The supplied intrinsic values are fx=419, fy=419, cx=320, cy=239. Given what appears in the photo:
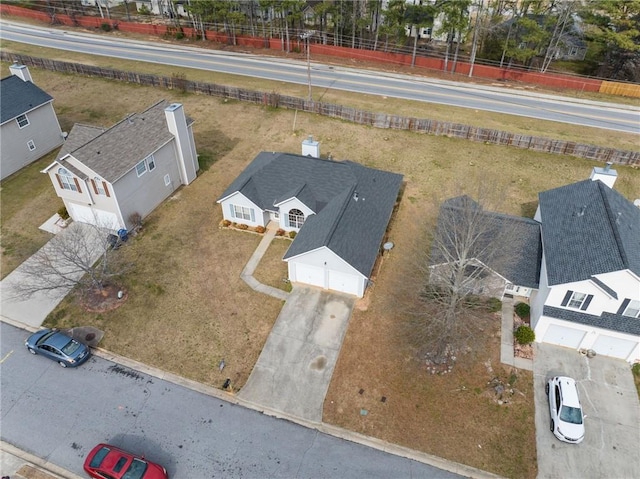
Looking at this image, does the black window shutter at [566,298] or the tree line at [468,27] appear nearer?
the black window shutter at [566,298]

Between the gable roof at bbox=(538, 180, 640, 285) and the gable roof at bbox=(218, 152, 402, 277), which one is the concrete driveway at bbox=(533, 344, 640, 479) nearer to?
the gable roof at bbox=(538, 180, 640, 285)

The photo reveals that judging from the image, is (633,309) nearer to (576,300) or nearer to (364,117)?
(576,300)

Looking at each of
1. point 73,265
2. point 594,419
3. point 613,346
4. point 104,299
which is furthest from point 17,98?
point 613,346

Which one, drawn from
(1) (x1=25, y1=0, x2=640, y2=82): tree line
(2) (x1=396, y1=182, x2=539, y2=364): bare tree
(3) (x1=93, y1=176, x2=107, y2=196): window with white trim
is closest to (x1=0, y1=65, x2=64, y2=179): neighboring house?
(3) (x1=93, y1=176, x2=107, y2=196): window with white trim

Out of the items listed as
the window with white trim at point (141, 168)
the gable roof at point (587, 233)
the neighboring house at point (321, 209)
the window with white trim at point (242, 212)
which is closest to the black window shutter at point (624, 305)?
the gable roof at point (587, 233)

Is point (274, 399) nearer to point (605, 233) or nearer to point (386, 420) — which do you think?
point (386, 420)

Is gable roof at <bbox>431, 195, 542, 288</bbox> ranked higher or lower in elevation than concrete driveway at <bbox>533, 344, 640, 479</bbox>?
higher

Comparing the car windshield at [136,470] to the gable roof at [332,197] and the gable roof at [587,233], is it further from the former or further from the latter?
the gable roof at [587,233]

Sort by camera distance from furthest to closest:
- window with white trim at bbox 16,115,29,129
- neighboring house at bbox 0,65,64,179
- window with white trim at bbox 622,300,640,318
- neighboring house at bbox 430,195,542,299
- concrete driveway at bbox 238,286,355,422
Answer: window with white trim at bbox 16,115,29,129
neighboring house at bbox 0,65,64,179
neighboring house at bbox 430,195,542,299
window with white trim at bbox 622,300,640,318
concrete driveway at bbox 238,286,355,422
